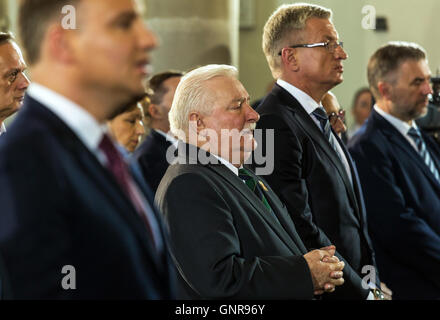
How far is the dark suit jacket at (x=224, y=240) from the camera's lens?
246 centimetres

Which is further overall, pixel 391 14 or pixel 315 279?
pixel 391 14

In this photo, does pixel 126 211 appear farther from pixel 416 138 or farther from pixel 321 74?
pixel 416 138

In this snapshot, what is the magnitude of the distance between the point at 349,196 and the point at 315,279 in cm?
86

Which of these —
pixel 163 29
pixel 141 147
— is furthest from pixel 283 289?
pixel 163 29

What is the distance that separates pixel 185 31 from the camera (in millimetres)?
6930

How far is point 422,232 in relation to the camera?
401 cm

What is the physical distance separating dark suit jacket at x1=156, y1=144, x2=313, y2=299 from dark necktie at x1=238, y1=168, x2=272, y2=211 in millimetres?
136

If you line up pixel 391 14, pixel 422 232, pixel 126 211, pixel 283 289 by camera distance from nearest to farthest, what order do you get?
pixel 126 211 → pixel 283 289 → pixel 422 232 → pixel 391 14

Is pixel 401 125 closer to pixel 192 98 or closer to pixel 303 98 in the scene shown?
pixel 303 98

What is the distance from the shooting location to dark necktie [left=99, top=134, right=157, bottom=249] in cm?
146

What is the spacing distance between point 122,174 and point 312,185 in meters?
1.97

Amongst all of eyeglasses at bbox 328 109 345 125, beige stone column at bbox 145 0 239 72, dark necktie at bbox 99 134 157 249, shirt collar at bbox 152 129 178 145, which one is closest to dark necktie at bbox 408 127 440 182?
eyeglasses at bbox 328 109 345 125

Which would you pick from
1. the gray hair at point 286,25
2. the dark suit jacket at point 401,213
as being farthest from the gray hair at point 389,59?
the gray hair at point 286,25

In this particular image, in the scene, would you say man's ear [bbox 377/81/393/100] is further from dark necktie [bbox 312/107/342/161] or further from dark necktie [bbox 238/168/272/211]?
dark necktie [bbox 238/168/272/211]
